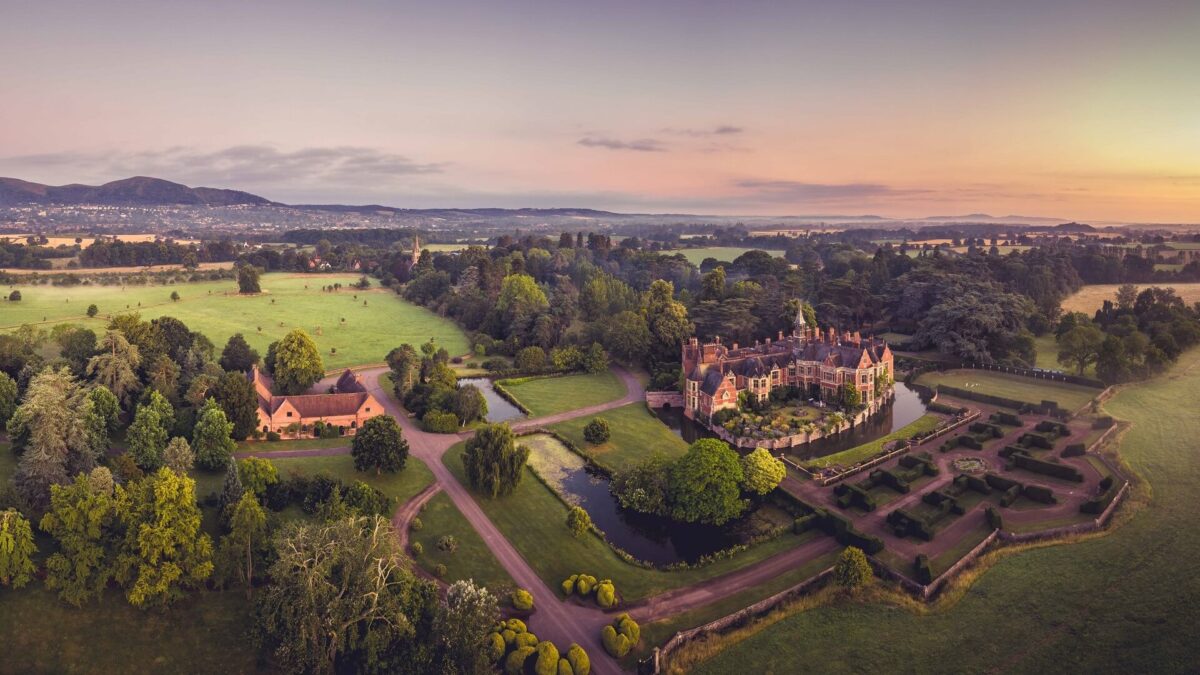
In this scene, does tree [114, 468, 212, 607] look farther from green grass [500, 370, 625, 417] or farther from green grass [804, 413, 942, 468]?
green grass [804, 413, 942, 468]

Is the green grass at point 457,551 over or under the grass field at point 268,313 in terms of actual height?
under

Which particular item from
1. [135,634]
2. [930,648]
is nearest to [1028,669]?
[930,648]

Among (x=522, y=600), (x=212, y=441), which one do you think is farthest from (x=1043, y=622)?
(x=212, y=441)

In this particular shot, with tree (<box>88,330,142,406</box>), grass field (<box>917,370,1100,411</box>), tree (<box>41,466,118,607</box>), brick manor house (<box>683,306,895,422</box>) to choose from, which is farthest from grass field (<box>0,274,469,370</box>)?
grass field (<box>917,370,1100,411</box>)

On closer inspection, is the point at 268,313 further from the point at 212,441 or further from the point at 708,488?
the point at 708,488

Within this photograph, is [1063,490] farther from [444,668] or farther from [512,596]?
[444,668]

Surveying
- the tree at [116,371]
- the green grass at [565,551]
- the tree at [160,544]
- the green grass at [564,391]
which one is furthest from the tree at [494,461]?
the tree at [116,371]

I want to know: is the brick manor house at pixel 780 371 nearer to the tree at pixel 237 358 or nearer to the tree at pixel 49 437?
the tree at pixel 237 358

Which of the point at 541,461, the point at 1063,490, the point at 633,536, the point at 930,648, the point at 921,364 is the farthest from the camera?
the point at 921,364
